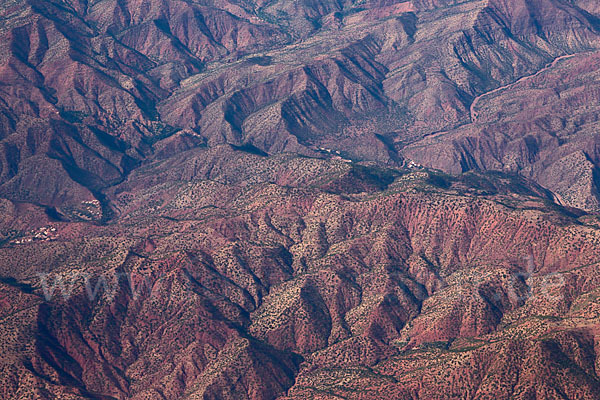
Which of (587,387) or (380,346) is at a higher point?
(380,346)

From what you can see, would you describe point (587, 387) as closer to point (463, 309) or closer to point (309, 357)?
point (463, 309)

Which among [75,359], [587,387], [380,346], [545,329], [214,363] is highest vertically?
[75,359]

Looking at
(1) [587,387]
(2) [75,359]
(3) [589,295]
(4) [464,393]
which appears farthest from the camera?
(2) [75,359]

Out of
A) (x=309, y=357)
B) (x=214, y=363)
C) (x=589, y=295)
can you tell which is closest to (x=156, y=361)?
(x=214, y=363)

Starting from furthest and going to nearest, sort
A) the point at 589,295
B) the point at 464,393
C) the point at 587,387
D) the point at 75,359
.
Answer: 1. the point at 75,359
2. the point at 589,295
3. the point at 464,393
4. the point at 587,387

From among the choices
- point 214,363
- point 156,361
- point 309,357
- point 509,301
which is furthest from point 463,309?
point 156,361

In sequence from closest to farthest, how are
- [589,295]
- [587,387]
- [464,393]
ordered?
[587,387]
[464,393]
[589,295]

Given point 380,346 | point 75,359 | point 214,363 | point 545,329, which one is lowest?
point 545,329

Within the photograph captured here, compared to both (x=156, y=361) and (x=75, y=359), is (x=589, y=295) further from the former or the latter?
(x=75, y=359)

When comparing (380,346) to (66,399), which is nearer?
(66,399)
